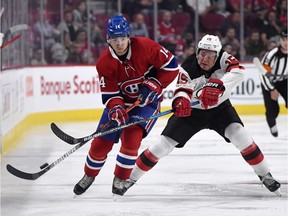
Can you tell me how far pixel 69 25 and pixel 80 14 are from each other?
0.67 feet

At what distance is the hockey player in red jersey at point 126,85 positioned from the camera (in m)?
4.46

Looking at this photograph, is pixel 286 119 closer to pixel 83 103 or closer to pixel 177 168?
pixel 83 103

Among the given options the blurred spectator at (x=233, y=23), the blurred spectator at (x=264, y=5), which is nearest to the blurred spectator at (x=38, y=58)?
the blurred spectator at (x=233, y=23)

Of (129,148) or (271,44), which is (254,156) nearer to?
(129,148)

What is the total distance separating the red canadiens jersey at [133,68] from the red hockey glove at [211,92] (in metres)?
0.26

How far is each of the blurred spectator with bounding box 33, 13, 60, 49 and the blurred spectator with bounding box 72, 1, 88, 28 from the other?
1.01 ft

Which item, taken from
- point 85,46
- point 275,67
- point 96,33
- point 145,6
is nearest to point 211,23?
point 145,6

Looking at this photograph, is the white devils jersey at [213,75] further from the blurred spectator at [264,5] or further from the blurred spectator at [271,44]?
the blurred spectator at [264,5]

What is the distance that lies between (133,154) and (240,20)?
22.8ft

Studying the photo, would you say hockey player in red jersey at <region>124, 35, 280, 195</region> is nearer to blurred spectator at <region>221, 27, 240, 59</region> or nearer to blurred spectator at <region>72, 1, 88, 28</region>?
blurred spectator at <region>72, 1, 88, 28</region>

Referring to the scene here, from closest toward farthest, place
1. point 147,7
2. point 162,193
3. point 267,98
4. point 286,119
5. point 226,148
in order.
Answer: point 162,193 < point 226,148 < point 267,98 < point 286,119 < point 147,7

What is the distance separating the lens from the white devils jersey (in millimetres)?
4520

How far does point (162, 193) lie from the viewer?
4836 mm

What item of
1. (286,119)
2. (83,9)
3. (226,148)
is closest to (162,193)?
(226,148)
